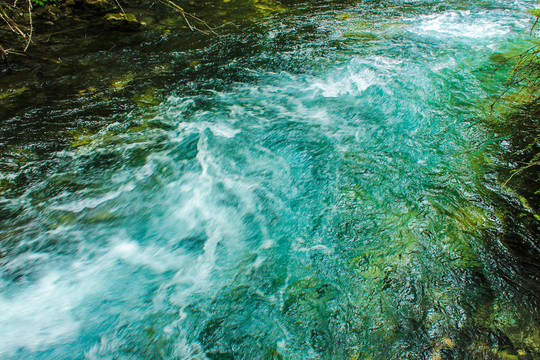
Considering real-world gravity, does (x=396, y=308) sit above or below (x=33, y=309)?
below

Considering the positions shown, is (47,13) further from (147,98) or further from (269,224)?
(269,224)

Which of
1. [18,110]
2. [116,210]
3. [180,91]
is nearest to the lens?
[116,210]

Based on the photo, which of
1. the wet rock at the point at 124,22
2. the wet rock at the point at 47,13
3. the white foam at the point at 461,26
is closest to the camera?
the white foam at the point at 461,26

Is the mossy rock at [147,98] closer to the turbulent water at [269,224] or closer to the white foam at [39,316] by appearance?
the turbulent water at [269,224]

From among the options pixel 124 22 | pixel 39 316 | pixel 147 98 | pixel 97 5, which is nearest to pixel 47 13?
pixel 97 5

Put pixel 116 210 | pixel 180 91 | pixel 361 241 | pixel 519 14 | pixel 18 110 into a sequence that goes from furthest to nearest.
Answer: pixel 519 14, pixel 180 91, pixel 18 110, pixel 116 210, pixel 361 241

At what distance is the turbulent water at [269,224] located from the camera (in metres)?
2.43

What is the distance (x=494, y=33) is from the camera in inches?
280

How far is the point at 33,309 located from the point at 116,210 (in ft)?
4.18

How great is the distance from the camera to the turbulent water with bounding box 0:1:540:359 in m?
2.43

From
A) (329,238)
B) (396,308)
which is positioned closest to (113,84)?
(329,238)

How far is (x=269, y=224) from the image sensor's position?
3.39 m

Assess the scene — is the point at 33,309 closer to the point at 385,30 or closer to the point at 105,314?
the point at 105,314

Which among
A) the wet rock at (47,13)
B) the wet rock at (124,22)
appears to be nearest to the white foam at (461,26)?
the wet rock at (124,22)
